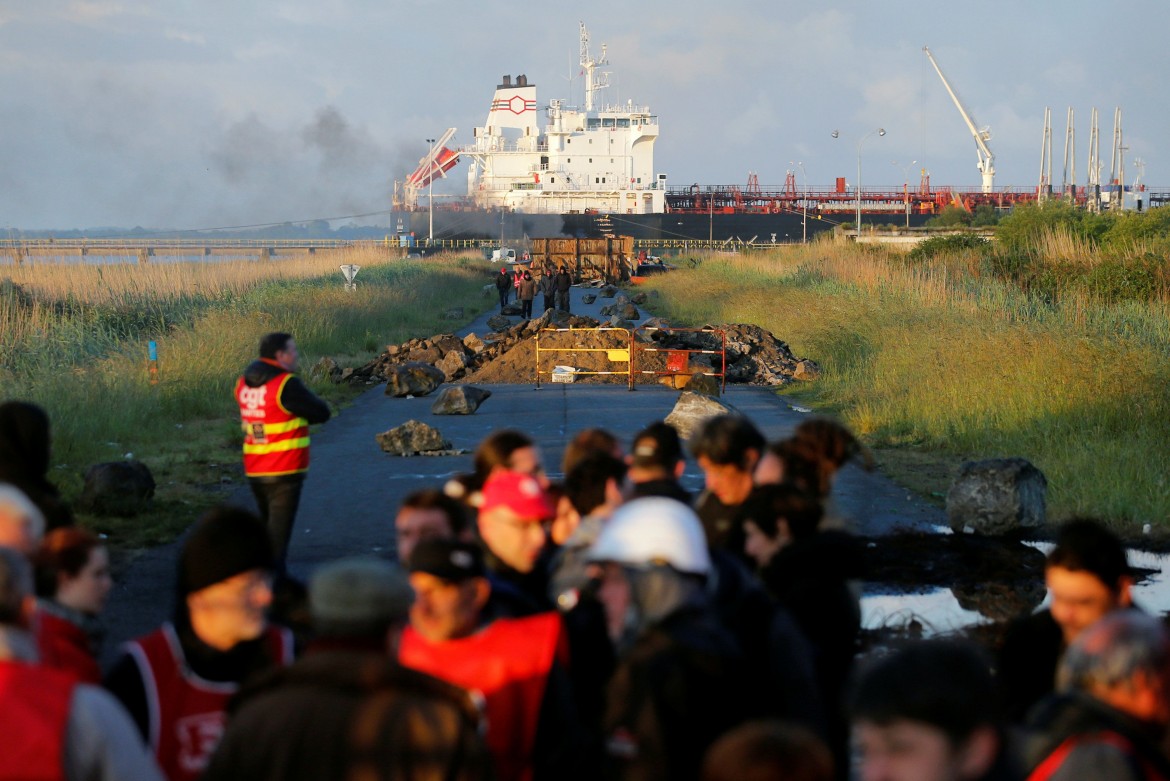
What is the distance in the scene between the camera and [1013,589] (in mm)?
8617

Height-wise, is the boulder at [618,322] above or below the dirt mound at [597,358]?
below

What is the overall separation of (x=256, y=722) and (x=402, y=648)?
0.88m

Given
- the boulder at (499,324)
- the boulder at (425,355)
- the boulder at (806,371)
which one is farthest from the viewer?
the boulder at (499,324)

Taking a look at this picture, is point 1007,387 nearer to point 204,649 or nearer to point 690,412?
point 690,412

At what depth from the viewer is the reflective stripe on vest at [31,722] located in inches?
101

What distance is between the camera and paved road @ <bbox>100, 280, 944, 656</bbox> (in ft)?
29.8

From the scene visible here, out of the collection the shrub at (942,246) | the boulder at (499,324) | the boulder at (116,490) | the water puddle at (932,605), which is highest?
the shrub at (942,246)

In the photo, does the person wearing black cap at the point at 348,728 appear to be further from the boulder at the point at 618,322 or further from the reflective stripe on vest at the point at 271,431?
the boulder at the point at 618,322

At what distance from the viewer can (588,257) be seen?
2344 inches

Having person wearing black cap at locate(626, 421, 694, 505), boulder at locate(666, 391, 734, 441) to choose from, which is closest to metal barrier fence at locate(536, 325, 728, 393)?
boulder at locate(666, 391, 734, 441)

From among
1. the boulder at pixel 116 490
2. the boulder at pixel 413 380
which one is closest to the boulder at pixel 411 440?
the boulder at pixel 116 490

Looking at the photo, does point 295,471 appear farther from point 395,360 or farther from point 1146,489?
point 395,360

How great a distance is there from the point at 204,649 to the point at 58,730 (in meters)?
0.85

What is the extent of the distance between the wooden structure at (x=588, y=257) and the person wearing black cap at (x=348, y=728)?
5550 cm
